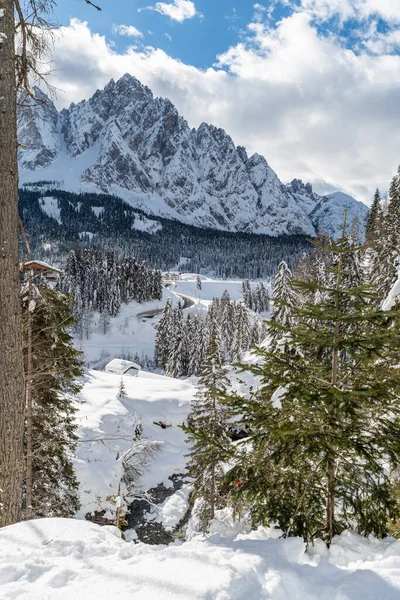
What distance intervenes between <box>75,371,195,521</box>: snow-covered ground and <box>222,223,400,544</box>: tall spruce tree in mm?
16716

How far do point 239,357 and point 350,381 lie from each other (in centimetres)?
5286

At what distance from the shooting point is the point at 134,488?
26141mm

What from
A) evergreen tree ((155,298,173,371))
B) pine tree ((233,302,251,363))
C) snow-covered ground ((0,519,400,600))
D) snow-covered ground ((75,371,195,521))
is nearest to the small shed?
snow-covered ground ((75,371,195,521))

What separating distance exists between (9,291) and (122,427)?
28.6 meters

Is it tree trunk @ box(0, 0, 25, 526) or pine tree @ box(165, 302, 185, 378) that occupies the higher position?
tree trunk @ box(0, 0, 25, 526)

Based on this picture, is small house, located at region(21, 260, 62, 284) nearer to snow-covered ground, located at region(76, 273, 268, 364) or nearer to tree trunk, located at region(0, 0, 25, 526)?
tree trunk, located at region(0, 0, 25, 526)

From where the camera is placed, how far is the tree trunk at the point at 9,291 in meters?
4.04

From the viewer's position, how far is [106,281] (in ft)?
333

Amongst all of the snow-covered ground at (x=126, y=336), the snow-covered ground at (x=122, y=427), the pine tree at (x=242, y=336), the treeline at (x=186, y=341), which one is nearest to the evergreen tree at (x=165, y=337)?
the treeline at (x=186, y=341)

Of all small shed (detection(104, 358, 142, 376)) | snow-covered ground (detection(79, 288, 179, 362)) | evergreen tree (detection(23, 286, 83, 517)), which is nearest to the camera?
evergreen tree (detection(23, 286, 83, 517))

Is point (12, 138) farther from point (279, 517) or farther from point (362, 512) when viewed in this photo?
point (362, 512)

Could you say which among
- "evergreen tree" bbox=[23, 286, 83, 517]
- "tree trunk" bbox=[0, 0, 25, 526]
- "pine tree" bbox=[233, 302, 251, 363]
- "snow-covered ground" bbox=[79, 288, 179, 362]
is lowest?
"snow-covered ground" bbox=[79, 288, 179, 362]

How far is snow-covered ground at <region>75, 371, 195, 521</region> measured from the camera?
21.2 meters

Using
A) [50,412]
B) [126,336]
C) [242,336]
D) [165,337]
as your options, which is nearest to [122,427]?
[50,412]
